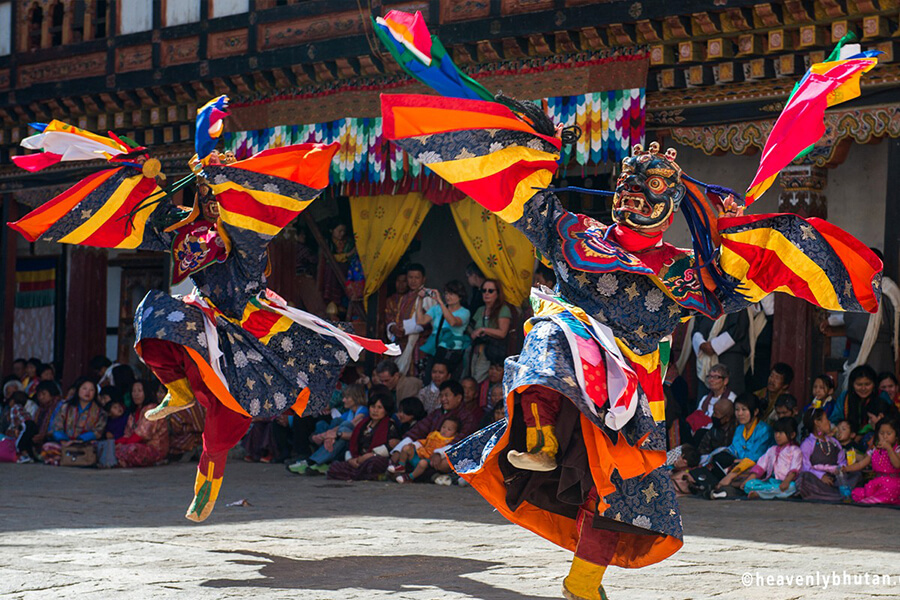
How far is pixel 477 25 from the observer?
372 inches

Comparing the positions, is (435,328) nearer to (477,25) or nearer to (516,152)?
(477,25)

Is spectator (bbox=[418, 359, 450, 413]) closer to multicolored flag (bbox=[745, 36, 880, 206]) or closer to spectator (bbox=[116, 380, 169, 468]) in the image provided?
spectator (bbox=[116, 380, 169, 468])

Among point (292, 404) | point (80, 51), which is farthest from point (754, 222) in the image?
point (80, 51)

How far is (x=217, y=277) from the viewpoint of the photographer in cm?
620

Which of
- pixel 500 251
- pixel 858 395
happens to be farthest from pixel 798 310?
pixel 500 251

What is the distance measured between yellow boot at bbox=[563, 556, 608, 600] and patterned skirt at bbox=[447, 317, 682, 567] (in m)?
0.14

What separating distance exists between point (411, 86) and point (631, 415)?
21.2ft

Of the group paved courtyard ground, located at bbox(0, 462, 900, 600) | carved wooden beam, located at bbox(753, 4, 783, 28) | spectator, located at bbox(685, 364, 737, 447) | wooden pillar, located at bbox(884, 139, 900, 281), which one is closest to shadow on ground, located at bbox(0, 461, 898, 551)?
paved courtyard ground, located at bbox(0, 462, 900, 600)

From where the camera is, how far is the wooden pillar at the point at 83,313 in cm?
1262

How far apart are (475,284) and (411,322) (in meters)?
0.61

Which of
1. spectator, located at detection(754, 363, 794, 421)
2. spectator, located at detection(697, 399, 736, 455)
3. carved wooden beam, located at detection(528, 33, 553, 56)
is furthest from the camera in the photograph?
carved wooden beam, located at detection(528, 33, 553, 56)

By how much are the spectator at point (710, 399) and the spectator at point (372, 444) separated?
2.08 m

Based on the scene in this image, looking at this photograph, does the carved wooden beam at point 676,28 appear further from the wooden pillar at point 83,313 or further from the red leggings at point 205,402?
the wooden pillar at point 83,313

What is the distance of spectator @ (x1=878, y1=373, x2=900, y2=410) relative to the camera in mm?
7781
